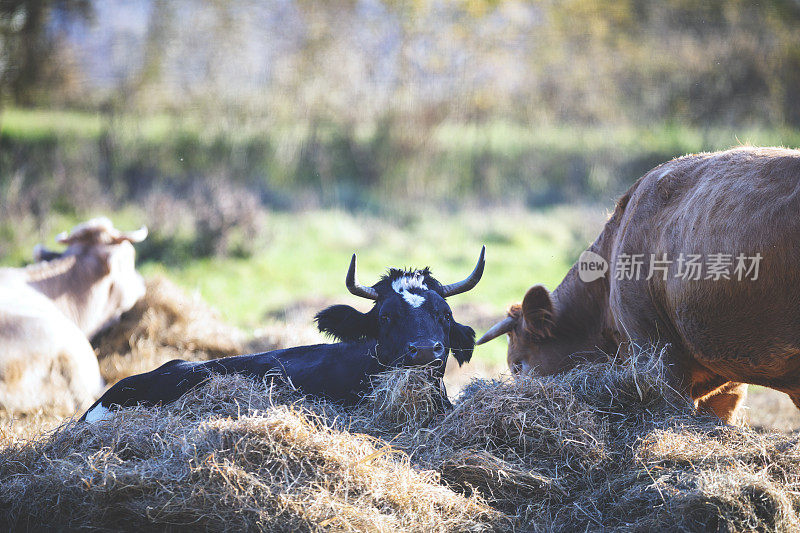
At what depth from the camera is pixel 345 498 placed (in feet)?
12.2

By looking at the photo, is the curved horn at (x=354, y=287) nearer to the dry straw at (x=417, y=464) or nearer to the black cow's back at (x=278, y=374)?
the black cow's back at (x=278, y=374)

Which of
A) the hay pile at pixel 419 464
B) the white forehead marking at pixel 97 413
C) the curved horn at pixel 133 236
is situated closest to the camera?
the hay pile at pixel 419 464

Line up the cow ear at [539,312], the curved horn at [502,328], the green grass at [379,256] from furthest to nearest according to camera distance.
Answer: the green grass at [379,256] → the curved horn at [502,328] → the cow ear at [539,312]

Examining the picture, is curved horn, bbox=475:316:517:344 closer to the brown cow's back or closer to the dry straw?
the brown cow's back

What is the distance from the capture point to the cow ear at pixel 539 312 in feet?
21.4

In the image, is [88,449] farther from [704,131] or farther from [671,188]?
[704,131]

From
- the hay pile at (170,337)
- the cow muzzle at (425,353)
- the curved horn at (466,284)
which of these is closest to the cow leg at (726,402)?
the curved horn at (466,284)

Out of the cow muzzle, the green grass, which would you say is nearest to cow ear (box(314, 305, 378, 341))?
the cow muzzle

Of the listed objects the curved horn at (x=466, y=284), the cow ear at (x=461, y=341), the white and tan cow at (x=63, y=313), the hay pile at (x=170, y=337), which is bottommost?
the hay pile at (x=170, y=337)

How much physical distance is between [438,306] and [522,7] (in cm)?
2112

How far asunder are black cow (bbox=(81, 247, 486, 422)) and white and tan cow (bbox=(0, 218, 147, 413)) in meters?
1.50

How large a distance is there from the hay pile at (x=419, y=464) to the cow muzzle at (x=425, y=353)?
0.58 feet

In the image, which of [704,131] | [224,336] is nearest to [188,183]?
[224,336]

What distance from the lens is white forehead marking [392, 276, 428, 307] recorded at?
543 cm
